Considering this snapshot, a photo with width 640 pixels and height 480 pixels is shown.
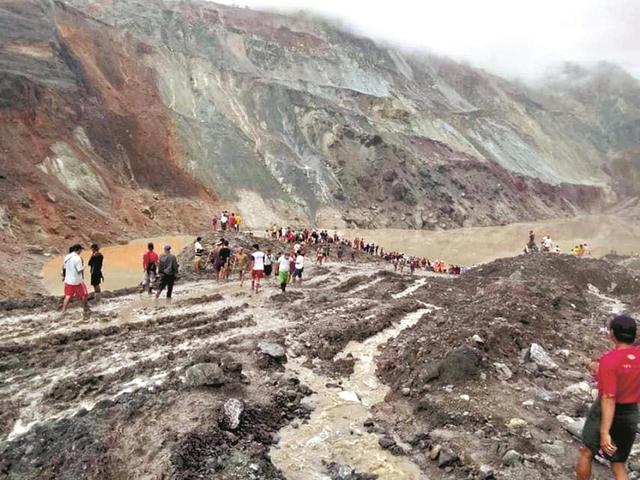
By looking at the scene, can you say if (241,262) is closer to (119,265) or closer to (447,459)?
(119,265)

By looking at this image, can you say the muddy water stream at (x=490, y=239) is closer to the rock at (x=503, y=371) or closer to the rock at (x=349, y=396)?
the rock at (x=503, y=371)

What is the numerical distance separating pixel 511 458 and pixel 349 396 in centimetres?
332

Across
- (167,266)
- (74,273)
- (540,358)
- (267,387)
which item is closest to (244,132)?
(167,266)

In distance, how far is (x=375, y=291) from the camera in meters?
22.9

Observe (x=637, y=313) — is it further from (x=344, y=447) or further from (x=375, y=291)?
(x=344, y=447)

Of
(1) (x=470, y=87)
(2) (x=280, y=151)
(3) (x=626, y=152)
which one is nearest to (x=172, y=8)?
(2) (x=280, y=151)

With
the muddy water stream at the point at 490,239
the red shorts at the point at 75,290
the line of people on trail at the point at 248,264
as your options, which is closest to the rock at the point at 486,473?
the red shorts at the point at 75,290

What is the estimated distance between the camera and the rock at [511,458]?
6.93 meters

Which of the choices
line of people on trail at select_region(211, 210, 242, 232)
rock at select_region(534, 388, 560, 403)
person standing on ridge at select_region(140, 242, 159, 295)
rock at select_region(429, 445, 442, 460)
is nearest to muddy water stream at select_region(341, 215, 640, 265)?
line of people on trail at select_region(211, 210, 242, 232)

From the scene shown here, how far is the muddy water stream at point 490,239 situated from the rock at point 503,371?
38999 mm

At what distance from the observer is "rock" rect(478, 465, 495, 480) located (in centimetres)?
670

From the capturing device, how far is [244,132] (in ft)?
193

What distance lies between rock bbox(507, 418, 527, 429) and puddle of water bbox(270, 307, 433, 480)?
1620mm

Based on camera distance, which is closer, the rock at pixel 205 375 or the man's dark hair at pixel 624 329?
the man's dark hair at pixel 624 329
